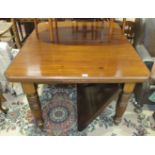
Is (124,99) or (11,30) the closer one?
(124,99)

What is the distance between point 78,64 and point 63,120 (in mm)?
676

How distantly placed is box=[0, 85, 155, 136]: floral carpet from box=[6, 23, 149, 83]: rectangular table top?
2.09ft

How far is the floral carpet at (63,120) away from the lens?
1590 millimetres

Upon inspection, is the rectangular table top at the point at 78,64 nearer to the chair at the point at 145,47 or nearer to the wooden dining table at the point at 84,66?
the wooden dining table at the point at 84,66

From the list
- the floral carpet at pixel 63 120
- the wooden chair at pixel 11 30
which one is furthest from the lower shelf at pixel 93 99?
the wooden chair at pixel 11 30

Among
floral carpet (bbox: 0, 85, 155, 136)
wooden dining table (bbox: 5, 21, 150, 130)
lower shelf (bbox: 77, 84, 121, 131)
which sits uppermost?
wooden dining table (bbox: 5, 21, 150, 130)

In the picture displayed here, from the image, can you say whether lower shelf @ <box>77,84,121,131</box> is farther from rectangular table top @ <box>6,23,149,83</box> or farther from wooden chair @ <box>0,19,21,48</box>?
wooden chair @ <box>0,19,21,48</box>

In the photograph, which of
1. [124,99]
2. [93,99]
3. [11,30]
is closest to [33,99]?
[93,99]

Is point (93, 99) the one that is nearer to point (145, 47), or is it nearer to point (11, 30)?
point (145, 47)

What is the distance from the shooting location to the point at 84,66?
1.24m

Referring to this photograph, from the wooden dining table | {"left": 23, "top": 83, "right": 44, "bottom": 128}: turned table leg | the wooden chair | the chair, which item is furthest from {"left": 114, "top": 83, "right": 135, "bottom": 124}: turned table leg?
the wooden chair

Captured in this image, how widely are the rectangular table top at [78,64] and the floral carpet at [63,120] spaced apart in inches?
25.1

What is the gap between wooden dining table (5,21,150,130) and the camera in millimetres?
1153
